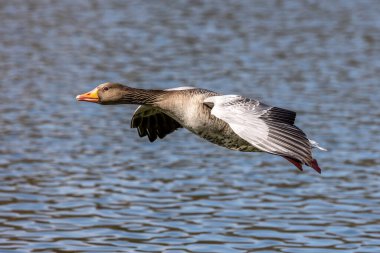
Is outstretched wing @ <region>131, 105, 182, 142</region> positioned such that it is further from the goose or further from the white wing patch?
the white wing patch

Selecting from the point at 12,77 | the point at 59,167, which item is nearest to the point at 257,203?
the point at 59,167

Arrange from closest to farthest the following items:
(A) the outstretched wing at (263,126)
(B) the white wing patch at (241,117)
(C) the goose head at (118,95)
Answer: (A) the outstretched wing at (263,126) → (B) the white wing patch at (241,117) → (C) the goose head at (118,95)

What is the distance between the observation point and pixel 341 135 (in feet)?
73.6

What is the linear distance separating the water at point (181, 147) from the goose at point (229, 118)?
2.82 m

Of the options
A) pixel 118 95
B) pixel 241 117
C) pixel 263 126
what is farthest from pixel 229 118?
pixel 118 95

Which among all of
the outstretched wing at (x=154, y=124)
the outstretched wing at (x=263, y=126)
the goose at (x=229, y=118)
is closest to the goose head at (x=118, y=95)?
the goose at (x=229, y=118)

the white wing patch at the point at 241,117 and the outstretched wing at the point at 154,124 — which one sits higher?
the white wing patch at the point at 241,117

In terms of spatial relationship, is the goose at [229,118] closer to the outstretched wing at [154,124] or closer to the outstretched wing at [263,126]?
the outstretched wing at [263,126]

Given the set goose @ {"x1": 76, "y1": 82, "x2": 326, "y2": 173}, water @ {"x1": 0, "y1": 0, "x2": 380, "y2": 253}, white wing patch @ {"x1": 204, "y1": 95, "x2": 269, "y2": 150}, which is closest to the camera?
goose @ {"x1": 76, "y1": 82, "x2": 326, "y2": 173}

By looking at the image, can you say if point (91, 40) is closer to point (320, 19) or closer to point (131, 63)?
point (131, 63)

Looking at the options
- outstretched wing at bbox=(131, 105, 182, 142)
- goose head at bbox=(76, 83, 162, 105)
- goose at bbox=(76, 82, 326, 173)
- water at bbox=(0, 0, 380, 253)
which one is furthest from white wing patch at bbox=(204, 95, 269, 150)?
water at bbox=(0, 0, 380, 253)

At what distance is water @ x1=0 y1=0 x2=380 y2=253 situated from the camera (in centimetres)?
1580

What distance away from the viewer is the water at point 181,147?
15.8 m

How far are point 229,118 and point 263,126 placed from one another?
43 centimetres
